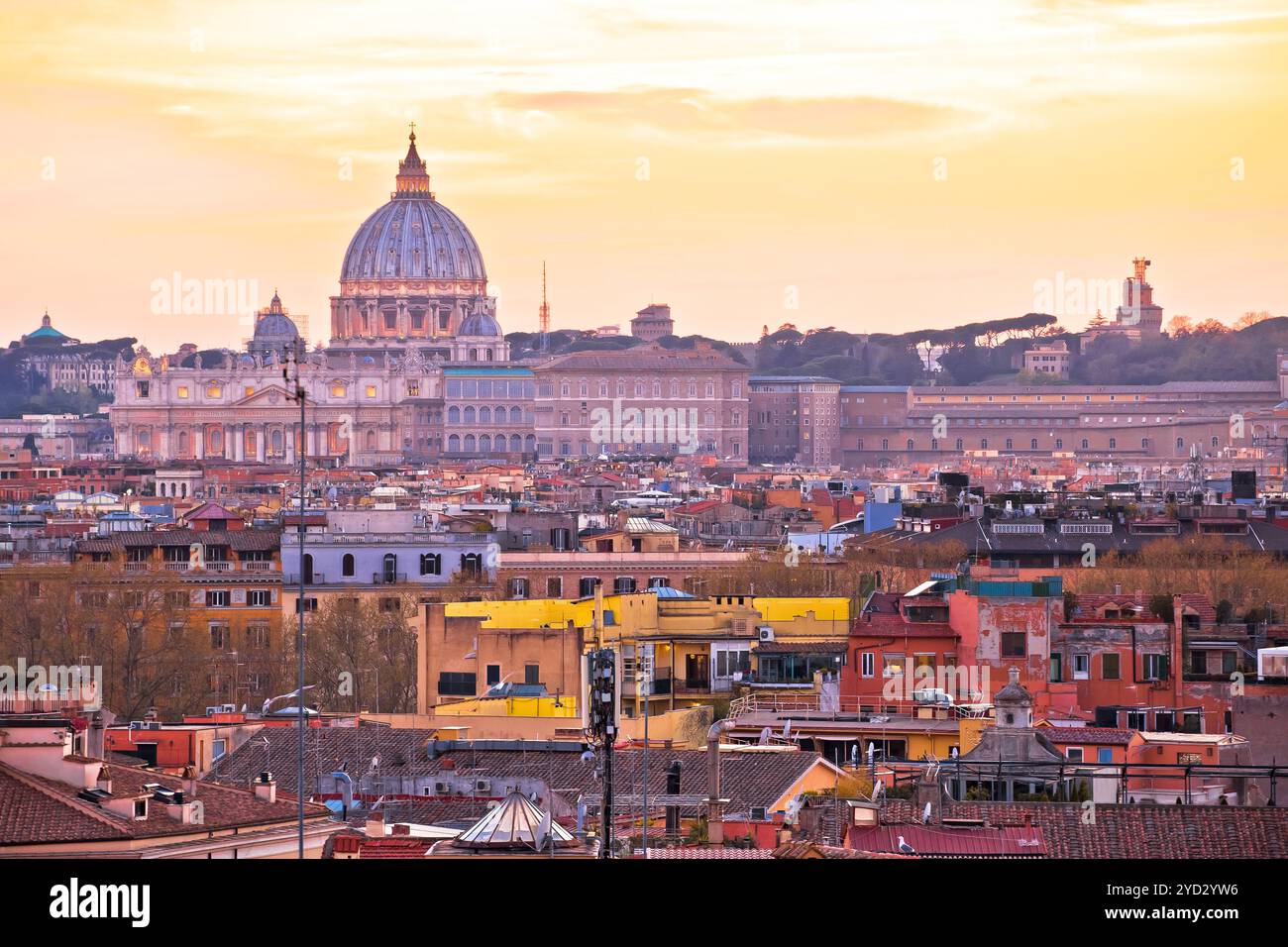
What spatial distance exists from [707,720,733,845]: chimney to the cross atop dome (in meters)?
112

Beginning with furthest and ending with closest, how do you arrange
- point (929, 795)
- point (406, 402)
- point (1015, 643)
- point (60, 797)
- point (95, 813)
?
point (406, 402) < point (1015, 643) < point (929, 795) < point (60, 797) < point (95, 813)

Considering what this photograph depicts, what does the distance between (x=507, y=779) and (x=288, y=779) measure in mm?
775

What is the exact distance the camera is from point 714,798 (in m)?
8.77

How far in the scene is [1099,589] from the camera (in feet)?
65.7

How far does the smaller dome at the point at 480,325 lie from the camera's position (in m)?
116

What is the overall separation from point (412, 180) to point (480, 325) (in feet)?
32.4

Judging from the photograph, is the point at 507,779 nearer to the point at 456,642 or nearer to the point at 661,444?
the point at 456,642

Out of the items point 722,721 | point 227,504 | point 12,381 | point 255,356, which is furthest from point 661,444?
point 722,721
